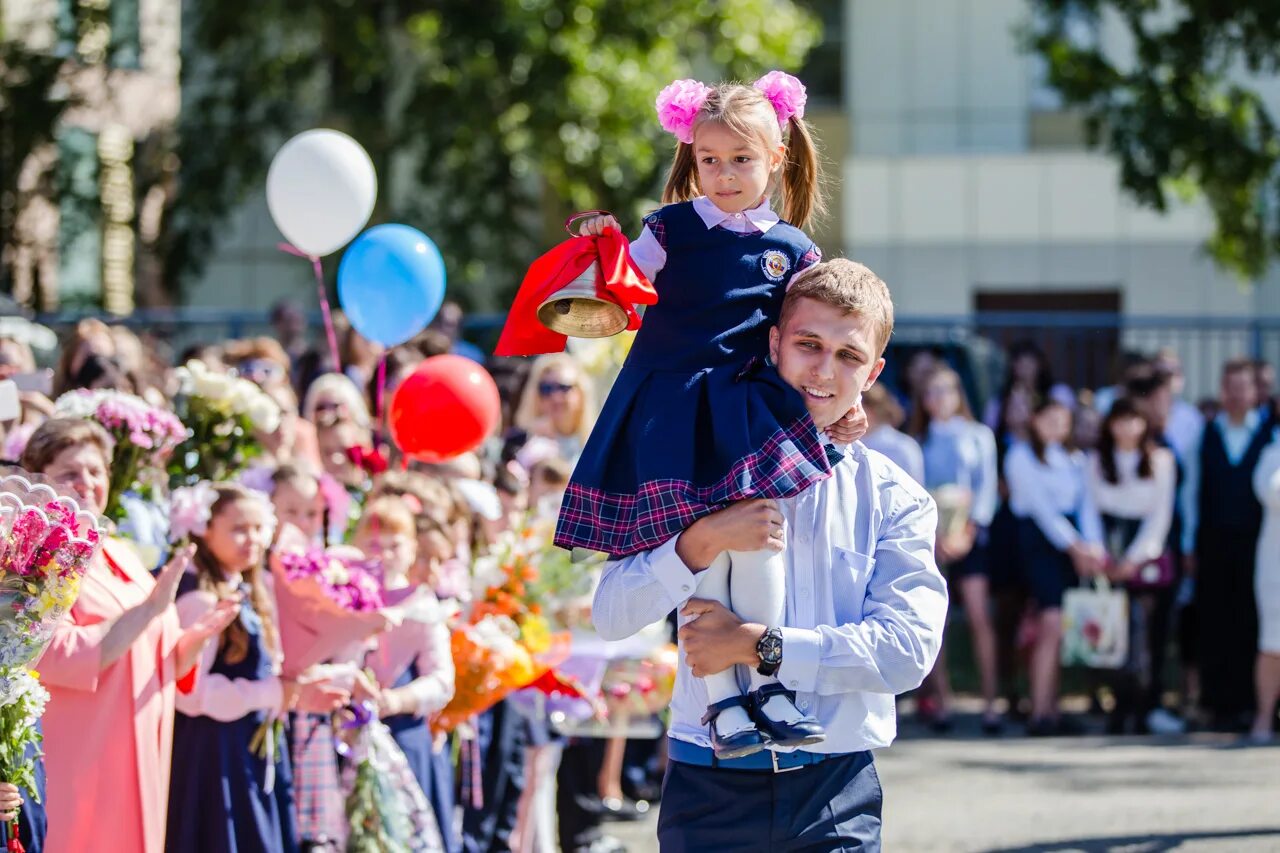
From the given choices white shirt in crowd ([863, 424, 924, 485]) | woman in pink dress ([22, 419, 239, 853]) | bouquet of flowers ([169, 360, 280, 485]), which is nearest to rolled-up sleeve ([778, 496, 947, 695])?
woman in pink dress ([22, 419, 239, 853])

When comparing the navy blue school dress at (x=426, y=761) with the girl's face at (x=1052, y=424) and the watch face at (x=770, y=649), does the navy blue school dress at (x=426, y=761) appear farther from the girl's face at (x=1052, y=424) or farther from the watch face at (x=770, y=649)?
the girl's face at (x=1052, y=424)

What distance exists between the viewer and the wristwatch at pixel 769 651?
370cm

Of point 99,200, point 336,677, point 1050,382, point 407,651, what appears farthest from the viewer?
point 99,200

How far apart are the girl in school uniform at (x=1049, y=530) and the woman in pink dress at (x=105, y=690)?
22.1 feet

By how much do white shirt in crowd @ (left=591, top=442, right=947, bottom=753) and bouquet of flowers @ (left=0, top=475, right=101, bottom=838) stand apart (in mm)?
1320

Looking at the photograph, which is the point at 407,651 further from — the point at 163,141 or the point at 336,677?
the point at 163,141

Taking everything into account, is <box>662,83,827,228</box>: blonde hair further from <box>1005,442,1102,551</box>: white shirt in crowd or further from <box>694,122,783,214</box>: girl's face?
<box>1005,442,1102,551</box>: white shirt in crowd

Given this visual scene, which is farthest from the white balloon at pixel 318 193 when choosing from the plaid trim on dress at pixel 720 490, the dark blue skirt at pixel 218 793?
the plaid trim on dress at pixel 720 490

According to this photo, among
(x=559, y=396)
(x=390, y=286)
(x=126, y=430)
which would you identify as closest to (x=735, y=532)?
(x=126, y=430)

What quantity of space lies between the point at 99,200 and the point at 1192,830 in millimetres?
14256

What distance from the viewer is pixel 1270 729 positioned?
1053cm

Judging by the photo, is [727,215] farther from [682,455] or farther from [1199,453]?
[1199,453]

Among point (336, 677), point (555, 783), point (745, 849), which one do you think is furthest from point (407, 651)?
point (745, 849)

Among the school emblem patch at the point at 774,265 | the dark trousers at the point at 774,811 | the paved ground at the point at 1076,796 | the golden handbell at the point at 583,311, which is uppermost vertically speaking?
the school emblem patch at the point at 774,265
